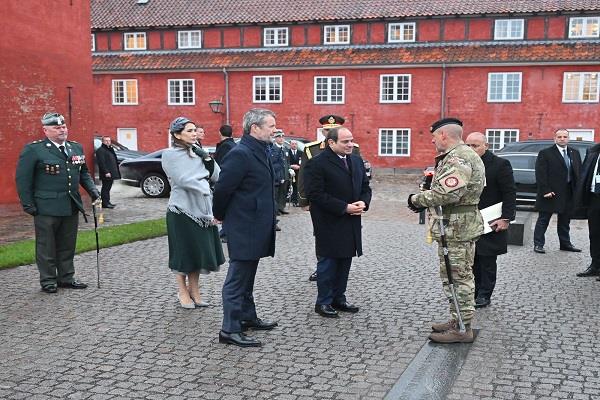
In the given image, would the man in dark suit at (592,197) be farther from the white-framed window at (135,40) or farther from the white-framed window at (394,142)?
the white-framed window at (135,40)

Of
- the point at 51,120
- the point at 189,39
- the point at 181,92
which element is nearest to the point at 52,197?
the point at 51,120

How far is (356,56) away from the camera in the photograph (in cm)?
3334

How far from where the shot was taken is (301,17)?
34.9 meters

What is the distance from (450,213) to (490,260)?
5.04 ft

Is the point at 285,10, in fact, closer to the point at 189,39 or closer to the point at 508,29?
the point at 189,39

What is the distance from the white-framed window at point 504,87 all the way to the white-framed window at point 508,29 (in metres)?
2.31

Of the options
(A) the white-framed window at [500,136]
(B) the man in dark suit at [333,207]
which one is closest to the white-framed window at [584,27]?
(A) the white-framed window at [500,136]

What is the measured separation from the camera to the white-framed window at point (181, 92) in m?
35.8

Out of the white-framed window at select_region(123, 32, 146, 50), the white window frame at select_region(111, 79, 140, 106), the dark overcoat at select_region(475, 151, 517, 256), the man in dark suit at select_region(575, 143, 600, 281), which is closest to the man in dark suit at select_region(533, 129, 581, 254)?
the man in dark suit at select_region(575, 143, 600, 281)

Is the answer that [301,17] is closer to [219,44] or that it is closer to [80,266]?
[219,44]

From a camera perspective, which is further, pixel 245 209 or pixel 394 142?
pixel 394 142

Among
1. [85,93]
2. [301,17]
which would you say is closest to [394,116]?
[301,17]

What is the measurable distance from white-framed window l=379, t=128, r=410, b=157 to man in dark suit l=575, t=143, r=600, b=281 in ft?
79.3

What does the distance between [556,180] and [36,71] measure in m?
11.0
